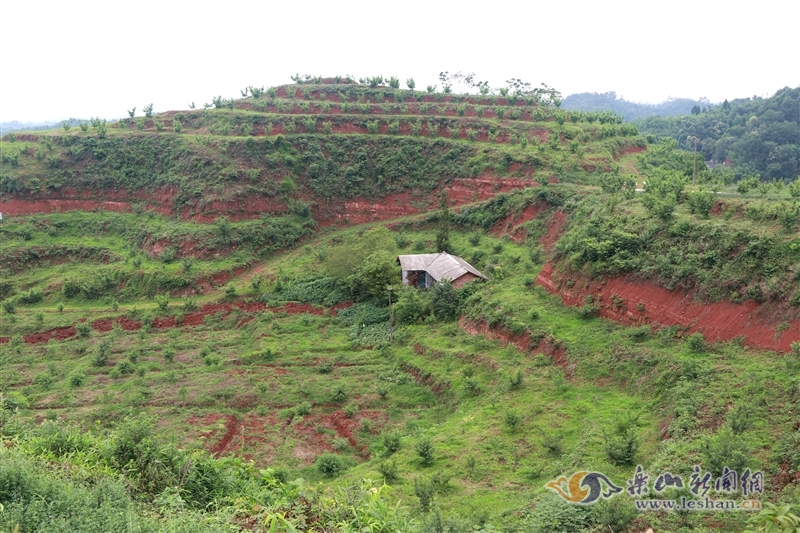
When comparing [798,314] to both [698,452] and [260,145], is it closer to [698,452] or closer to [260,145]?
[698,452]

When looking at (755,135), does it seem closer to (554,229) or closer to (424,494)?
(554,229)

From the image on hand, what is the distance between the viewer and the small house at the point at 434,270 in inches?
1185

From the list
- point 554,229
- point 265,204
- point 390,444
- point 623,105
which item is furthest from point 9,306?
point 623,105

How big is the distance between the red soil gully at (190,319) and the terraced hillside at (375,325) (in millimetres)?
172

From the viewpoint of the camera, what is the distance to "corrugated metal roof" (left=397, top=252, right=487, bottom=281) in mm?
30312

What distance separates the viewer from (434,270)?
103ft

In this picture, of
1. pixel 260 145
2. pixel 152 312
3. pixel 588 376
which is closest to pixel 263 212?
pixel 260 145

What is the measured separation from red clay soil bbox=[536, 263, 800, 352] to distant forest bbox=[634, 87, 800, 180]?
109 ft

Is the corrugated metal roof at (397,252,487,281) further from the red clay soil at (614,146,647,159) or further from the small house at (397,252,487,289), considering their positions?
the red clay soil at (614,146,647,159)

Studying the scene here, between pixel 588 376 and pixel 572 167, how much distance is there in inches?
1064

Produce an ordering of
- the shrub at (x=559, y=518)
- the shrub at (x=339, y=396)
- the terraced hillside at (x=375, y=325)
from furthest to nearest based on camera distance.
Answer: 1. the shrub at (x=339, y=396)
2. the shrub at (x=559, y=518)
3. the terraced hillside at (x=375, y=325)

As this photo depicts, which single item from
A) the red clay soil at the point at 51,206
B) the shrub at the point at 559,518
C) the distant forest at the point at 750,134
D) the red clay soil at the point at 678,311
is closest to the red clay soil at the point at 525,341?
the red clay soil at the point at 678,311

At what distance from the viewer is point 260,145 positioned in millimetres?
47750

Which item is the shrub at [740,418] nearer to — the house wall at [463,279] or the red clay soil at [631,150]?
the house wall at [463,279]
